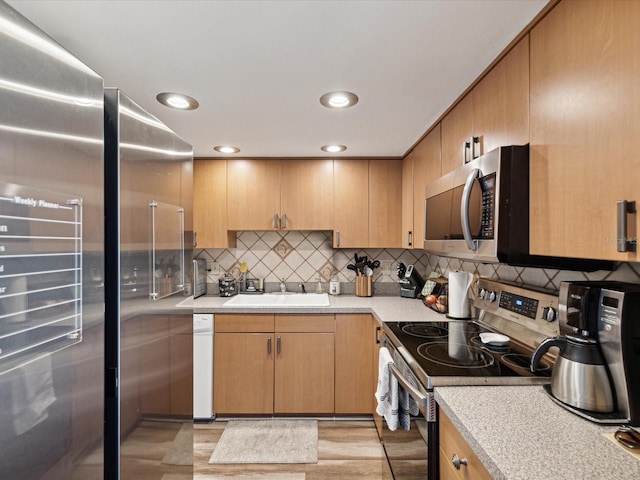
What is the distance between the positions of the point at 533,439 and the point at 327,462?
172 cm

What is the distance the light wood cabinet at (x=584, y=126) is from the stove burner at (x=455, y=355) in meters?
0.52

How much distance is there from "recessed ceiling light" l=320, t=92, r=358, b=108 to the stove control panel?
1279 millimetres

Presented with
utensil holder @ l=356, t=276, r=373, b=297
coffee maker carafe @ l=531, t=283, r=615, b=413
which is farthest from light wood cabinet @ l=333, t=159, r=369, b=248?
coffee maker carafe @ l=531, t=283, r=615, b=413

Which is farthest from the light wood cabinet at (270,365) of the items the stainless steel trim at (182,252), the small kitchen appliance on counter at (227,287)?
the stainless steel trim at (182,252)

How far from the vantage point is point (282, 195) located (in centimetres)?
310

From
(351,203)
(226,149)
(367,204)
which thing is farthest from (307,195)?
(226,149)

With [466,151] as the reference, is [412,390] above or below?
below

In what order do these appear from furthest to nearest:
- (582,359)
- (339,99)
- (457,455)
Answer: (339,99)
(457,455)
(582,359)

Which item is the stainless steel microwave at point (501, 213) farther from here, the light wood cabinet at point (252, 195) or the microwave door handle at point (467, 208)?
the light wood cabinet at point (252, 195)

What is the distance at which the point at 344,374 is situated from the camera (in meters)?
2.76

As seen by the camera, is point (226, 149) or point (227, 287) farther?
point (227, 287)

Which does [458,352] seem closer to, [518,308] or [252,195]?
[518,308]

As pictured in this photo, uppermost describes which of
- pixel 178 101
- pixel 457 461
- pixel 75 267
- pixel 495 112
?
pixel 178 101

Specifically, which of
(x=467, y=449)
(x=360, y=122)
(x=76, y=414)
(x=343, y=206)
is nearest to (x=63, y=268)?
(x=76, y=414)
